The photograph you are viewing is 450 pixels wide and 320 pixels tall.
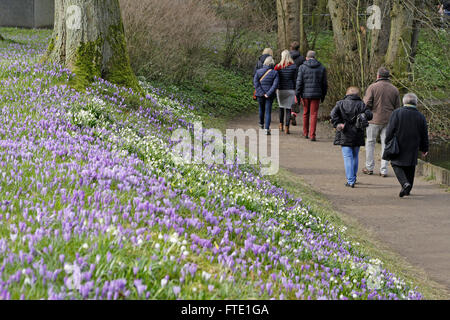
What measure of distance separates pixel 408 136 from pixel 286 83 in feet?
21.1

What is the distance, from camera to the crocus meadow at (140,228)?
3670 millimetres

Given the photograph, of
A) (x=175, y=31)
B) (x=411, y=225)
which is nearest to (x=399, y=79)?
(x=175, y=31)

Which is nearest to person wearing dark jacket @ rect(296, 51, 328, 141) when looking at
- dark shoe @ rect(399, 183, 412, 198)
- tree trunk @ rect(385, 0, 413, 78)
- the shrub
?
tree trunk @ rect(385, 0, 413, 78)

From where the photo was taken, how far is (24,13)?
101 feet

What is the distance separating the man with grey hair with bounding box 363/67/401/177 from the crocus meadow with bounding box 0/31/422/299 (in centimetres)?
473

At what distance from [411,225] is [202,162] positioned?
3.50 metres

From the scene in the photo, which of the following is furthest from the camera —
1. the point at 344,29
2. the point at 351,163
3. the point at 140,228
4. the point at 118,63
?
the point at 344,29

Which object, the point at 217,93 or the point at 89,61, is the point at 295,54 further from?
the point at 89,61

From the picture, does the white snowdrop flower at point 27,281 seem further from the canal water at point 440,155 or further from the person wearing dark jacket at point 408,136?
the canal water at point 440,155

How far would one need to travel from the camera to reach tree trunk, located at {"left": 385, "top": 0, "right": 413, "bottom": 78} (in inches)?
682

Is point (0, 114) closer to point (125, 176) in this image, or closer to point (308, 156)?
point (125, 176)

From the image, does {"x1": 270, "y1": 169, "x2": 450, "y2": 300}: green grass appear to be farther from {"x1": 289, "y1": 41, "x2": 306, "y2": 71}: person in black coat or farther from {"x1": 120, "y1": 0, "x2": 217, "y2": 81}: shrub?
{"x1": 120, "y1": 0, "x2": 217, "y2": 81}: shrub

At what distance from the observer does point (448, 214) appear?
1011cm

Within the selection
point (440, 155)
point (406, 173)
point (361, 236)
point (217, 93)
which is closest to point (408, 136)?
point (406, 173)
